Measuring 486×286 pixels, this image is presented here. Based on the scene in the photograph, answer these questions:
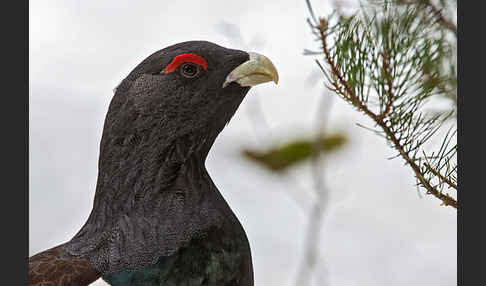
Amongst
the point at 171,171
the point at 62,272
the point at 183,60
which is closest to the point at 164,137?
the point at 171,171

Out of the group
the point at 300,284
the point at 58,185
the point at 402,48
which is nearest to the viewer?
the point at 402,48

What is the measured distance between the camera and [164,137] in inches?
63.9

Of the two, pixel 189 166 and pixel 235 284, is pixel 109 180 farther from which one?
pixel 235 284

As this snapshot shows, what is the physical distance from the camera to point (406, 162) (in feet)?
4.33

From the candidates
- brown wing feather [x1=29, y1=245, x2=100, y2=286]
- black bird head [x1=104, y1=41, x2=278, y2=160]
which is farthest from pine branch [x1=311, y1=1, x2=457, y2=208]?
brown wing feather [x1=29, y1=245, x2=100, y2=286]

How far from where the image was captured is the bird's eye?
1.62 meters

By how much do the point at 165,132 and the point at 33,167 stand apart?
2701 millimetres

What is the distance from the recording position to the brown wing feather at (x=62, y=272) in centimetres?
150

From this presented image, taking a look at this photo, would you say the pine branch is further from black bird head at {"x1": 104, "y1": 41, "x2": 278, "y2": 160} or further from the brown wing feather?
the brown wing feather

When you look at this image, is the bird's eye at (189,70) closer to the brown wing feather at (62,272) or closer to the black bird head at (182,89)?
the black bird head at (182,89)

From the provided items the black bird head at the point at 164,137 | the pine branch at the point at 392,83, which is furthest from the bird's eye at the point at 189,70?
the pine branch at the point at 392,83

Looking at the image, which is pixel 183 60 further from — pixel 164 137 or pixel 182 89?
pixel 164 137

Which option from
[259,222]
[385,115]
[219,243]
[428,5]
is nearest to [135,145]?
[219,243]

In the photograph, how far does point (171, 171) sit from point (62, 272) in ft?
1.12
